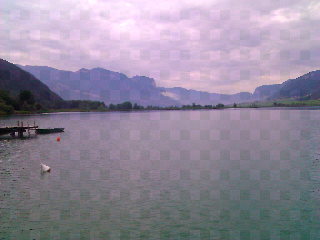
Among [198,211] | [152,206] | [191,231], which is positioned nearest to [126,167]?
[152,206]

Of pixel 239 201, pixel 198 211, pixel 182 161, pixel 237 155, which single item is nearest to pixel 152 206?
pixel 198 211

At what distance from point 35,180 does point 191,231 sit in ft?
62.0

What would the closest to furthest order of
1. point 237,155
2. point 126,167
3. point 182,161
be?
point 126,167 < point 182,161 < point 237,155

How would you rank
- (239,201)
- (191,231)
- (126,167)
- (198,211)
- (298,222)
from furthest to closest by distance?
(126,167), (239,201), (198,211), (298,222), (191,231)

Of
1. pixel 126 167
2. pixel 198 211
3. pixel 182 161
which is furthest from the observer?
pixel 182 161

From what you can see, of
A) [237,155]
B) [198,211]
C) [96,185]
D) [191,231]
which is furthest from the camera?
[237,155]

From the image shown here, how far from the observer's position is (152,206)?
65.6ft

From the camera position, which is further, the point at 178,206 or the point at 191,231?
the point at 178,206

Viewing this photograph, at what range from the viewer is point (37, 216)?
18.5 metres

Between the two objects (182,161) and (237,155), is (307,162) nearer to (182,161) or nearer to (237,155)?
(237,155)

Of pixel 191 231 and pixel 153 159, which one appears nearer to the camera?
pixel 191 231

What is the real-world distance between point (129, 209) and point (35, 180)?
1337cm

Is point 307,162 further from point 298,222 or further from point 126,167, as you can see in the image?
point 126,167

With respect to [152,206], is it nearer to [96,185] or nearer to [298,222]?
[96,185]
